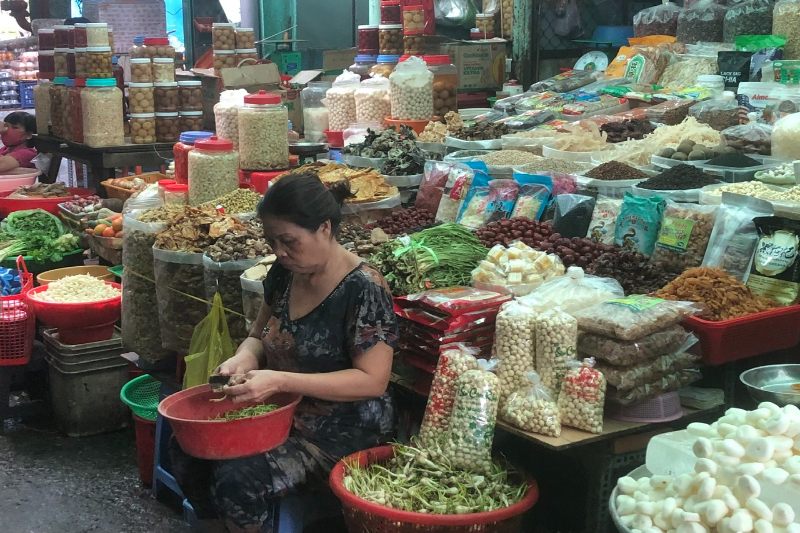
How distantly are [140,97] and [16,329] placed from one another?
7.31 feet

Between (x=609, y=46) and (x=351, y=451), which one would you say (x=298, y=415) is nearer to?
(x=351, y=451)

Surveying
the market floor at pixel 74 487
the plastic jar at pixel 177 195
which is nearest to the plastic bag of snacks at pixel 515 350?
the market floor at pixel 74 487

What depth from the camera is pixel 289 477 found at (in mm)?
2627

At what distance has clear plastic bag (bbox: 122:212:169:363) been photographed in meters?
4.00

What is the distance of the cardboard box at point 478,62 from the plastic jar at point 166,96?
184 centimetres

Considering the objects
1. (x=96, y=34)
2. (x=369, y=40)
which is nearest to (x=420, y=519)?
(x=369, y=40)

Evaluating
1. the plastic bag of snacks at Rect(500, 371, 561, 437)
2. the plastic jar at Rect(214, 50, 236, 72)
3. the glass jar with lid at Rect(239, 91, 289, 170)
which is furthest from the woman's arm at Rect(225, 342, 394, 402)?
the plastic jar at Rect(214, 50, 236, 72)

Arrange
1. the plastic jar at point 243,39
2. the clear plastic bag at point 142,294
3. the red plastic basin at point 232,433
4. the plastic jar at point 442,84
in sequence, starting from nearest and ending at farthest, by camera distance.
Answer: the red plastic basin at point 232,433, the clear plastic bag at point 142,294, the plastic jar at point 442,84, the plastic jar at point 243,39

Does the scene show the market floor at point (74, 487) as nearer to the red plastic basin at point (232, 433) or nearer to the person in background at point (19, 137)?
the red plastic basin at point (232, 433)

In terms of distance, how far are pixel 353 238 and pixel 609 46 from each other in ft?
13.4

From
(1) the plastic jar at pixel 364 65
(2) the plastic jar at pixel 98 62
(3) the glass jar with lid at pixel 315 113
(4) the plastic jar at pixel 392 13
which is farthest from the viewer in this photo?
(1) the plastic jar at pixel 364 65

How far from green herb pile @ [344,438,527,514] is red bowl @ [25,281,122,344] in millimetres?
2309

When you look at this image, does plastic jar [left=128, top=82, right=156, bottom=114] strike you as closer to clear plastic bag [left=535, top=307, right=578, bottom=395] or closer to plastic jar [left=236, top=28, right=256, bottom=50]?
plastic jar [left=236, top=28, right=256, bottom=50]

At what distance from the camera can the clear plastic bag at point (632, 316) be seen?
2574 mm
